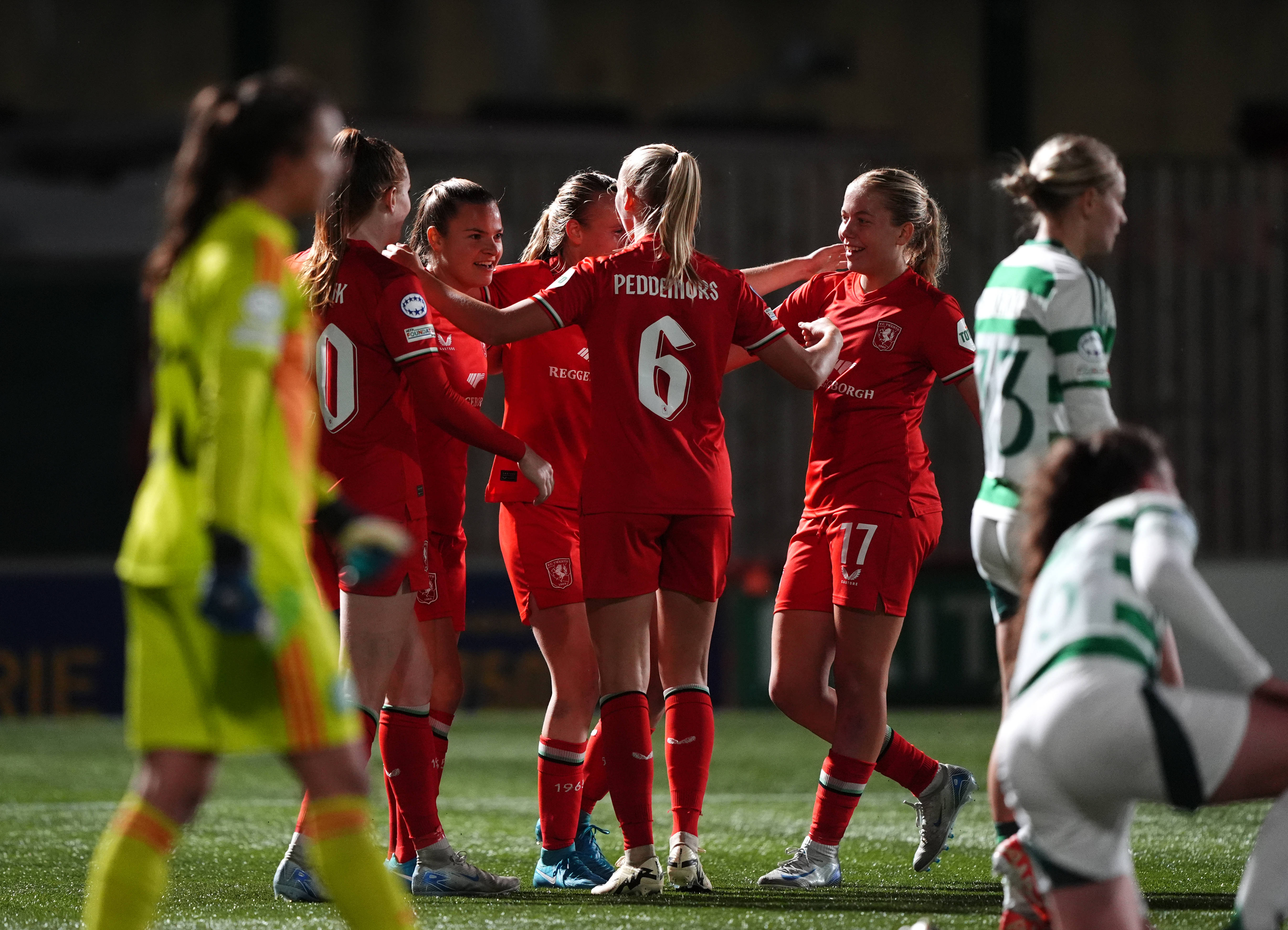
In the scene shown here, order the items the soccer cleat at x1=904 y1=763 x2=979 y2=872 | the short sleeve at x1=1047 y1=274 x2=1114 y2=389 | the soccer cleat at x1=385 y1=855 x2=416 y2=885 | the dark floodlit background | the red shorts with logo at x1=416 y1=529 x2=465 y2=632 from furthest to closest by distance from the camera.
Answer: the dark floodlit background
the soccer cleat at x1=904 y1=763 x2=979 y2=872
the red shorts with logo at x1=416 y1=529 x2=465 y2=632
the soccer cleat at x1=385 y1=855 x2=416 y2=885
the short sleeve at x1=1047 y1=274 x2=1114 y2=389

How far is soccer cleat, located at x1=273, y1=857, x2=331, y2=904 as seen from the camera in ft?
14.2

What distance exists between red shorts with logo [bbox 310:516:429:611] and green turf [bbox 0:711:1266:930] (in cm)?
80

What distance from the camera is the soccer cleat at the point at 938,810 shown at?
16.0 ft

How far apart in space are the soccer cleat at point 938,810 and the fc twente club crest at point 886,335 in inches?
48.7

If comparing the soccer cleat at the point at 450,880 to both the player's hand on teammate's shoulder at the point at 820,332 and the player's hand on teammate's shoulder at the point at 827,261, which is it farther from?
the player's hand on teammate's shoulder at the point at 827,261

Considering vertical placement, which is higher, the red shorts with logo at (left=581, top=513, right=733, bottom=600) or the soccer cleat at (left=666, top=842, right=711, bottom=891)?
the red shorts with logo at (left=581, top=513, right=733, bottom=600)

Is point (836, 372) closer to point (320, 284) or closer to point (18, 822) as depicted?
point (320, 284)

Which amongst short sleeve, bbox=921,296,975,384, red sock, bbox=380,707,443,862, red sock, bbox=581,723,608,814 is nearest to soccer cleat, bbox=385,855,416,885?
red sock, bbox=380,707,443,862

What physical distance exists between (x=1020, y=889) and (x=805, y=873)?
Answer: 122 centimetres

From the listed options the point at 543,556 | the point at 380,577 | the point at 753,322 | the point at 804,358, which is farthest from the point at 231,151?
the point at 543,556

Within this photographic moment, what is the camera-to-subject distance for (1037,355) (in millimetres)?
3727

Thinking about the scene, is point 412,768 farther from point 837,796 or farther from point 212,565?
point 212,565

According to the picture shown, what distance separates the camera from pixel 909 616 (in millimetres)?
11367

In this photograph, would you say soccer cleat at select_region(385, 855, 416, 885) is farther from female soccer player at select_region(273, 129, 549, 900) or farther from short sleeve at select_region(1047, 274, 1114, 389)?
short sleeve at select_region(1047, 274, 1114, 389)
